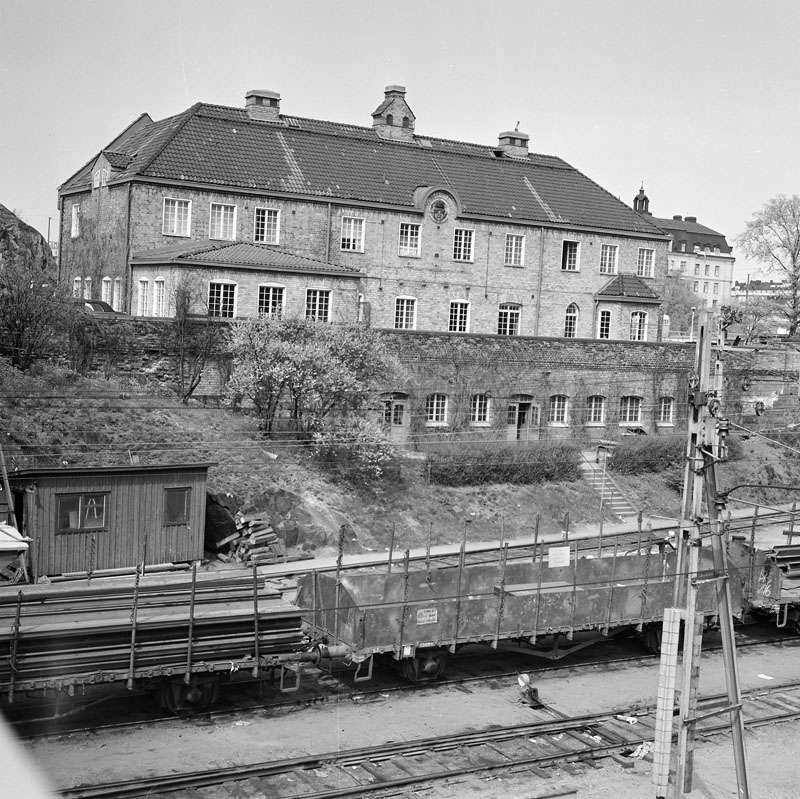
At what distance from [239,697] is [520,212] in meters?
36.5

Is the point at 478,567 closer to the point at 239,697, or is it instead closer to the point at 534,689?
the point at 534,689

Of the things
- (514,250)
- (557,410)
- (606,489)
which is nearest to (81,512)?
(606,489)

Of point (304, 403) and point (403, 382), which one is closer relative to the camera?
point (304, 403)

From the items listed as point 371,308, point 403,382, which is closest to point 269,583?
point 403,382

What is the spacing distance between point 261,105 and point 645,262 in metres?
21.5

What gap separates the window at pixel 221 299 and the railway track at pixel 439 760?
945 inches

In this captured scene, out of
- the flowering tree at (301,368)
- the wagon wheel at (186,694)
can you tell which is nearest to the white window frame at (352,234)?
the flowering tree at (301,368)

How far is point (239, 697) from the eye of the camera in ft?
66.2

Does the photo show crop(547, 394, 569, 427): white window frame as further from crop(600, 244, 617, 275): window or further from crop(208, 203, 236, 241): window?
crop(208, 203, 236, 241): window

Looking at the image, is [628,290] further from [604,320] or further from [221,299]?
[221,299]

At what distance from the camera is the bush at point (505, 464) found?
38.4 metres

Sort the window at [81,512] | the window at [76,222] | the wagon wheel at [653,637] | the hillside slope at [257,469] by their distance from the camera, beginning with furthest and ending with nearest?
the window at [76,222] < the hillside slope at [257,469] < the window at [81,512] < the wagon wheel at [653,637]

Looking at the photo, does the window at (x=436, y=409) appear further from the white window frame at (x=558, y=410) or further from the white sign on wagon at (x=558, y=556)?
the white sign on wagon at (x=558, y=556)

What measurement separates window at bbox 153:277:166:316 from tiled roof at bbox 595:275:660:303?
22788 millimetres
